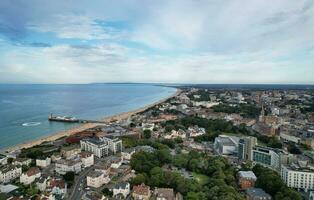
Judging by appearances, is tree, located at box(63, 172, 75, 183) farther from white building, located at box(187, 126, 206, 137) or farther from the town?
white building, located at box(187, 126, 206, 137)

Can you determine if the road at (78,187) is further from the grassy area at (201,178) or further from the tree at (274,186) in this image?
the tree at (274,186)

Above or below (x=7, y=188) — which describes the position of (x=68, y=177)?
below

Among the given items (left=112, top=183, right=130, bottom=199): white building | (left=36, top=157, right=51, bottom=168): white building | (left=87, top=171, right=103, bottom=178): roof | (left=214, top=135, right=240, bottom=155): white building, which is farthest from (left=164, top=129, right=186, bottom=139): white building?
(left=112, top=183, right=130, bottom=199): white building

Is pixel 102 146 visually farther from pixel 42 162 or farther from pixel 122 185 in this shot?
pixel 122 185

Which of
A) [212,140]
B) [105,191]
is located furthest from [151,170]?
[212,140]

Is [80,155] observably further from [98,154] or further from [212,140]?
[212,140]

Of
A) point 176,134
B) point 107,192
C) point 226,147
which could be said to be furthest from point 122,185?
point 176,134
